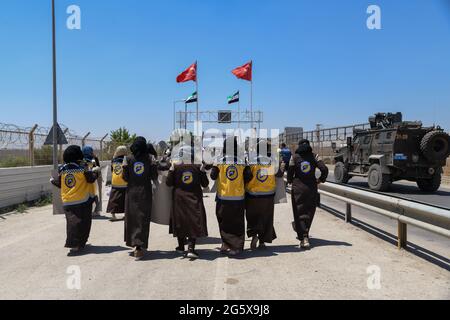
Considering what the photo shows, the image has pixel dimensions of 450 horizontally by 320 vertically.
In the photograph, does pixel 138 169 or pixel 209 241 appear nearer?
pixel 138 169

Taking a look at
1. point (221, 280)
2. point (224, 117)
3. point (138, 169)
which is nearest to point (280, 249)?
point (221, 280)

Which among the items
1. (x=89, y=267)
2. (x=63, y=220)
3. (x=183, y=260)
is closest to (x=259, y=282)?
(x=183, y=260)

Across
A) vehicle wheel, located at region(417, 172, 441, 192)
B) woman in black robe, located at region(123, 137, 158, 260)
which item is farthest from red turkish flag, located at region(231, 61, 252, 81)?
woman in black robe, located at region(123, 137, 158, 260)

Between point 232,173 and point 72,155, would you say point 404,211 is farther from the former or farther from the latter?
point 72,155

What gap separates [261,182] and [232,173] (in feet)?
1.69

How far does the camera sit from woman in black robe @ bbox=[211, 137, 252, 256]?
5.85 metres

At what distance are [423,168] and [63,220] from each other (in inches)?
467

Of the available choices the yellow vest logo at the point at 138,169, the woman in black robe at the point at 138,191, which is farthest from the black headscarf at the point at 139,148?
the yellow vest logo at the point at 138,169

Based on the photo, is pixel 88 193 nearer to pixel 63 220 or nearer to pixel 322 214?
pixel 63 220

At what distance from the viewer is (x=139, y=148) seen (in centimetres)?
585

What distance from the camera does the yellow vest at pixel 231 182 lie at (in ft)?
19.3

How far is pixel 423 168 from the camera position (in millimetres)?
13914

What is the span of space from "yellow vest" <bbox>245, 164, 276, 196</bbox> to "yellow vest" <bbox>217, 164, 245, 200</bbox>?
0.68 feet

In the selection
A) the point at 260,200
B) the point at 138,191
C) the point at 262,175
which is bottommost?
the point at 260,200
